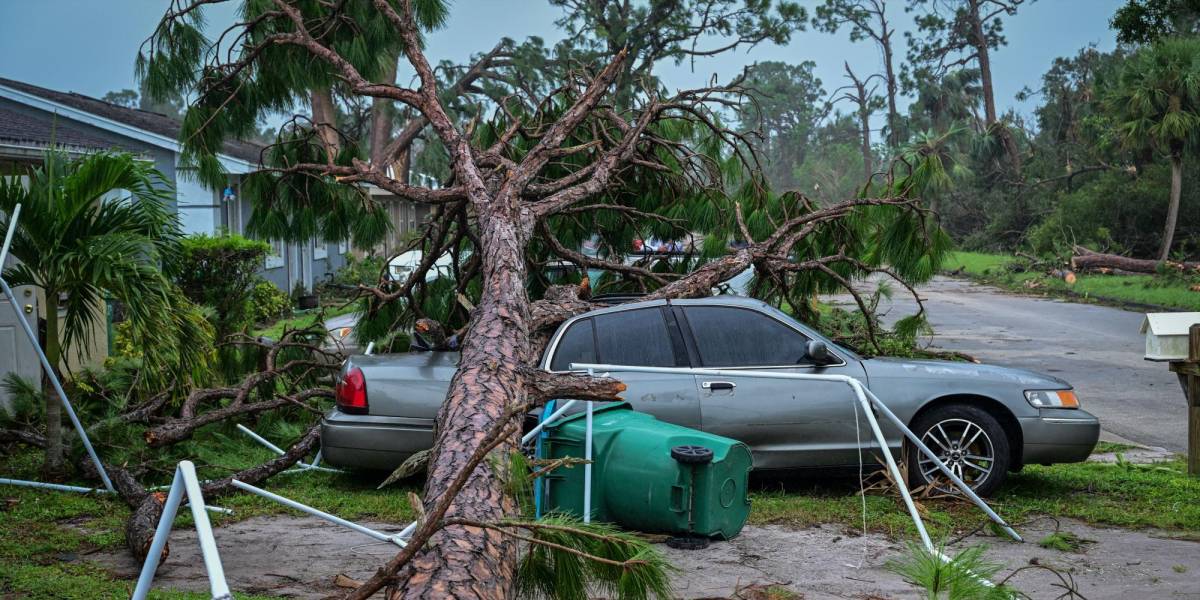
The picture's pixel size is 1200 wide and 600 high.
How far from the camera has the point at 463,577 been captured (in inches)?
137

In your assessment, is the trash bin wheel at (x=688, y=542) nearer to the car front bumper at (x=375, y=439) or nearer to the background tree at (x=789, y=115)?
the car front bumper at (x=375, y=439)

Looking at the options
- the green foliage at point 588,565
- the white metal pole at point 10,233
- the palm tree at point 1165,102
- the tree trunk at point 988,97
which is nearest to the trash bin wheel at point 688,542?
the green foliage at point 588,565

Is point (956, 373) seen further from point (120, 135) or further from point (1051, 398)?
point (120, 135)

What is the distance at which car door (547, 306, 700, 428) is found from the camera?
269 inches

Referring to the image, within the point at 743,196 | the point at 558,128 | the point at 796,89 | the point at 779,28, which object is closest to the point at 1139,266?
the point at 779,28

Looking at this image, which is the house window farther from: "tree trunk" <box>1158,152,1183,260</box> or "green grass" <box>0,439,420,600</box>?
"tree trunk" <box>1158,152,1183,260</box>

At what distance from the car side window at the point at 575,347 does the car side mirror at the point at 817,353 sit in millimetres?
1369

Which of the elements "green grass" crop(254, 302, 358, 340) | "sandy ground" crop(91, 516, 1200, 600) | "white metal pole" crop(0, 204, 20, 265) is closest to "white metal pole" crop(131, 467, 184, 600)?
"sandy ground" crop(91, 516, 1200, 600)

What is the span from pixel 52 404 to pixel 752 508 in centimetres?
475

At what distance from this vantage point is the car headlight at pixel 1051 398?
6949mm

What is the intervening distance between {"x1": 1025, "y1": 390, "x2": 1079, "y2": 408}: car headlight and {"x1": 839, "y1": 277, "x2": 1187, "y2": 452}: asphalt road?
2.80 meters

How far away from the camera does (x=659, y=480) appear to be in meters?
5.05

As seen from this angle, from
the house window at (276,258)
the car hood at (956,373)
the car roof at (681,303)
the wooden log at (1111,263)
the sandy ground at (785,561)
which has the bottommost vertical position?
the sandy ground at (785,561)

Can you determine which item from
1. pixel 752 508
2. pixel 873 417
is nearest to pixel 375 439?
pixel 752 508
